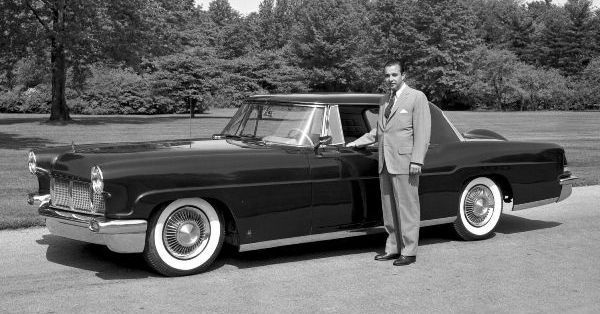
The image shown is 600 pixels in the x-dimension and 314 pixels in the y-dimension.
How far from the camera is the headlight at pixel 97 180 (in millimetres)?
5273

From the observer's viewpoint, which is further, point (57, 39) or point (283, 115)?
point (57, 39)

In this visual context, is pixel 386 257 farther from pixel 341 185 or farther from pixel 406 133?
pixel 406 133

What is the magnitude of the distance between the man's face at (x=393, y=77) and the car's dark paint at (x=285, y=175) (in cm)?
59

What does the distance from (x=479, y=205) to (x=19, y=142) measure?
1637 cm

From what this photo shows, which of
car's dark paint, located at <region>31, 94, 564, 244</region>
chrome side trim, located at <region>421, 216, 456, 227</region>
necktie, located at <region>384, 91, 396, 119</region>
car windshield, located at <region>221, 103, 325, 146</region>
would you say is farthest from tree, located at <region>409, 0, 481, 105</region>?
necktie, located at <region>384, 91, 396, 119</region>

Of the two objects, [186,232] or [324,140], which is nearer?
[186,232]

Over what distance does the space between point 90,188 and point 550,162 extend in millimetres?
4877

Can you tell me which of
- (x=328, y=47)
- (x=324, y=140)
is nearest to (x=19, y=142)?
(x=324, y=140)

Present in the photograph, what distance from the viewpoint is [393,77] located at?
6.15 m

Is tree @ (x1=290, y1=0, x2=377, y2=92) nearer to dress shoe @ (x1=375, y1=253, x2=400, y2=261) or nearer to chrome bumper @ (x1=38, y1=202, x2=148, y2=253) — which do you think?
Answer: dress shoe @ (x1=375, y1=253, x2=400, y2=261)

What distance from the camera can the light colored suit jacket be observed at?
6.11 meters

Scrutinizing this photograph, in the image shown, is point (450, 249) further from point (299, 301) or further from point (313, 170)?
point (299, 301)

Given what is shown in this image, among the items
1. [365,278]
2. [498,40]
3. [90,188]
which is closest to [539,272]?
[365,278]

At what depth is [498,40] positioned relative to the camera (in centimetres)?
9262
